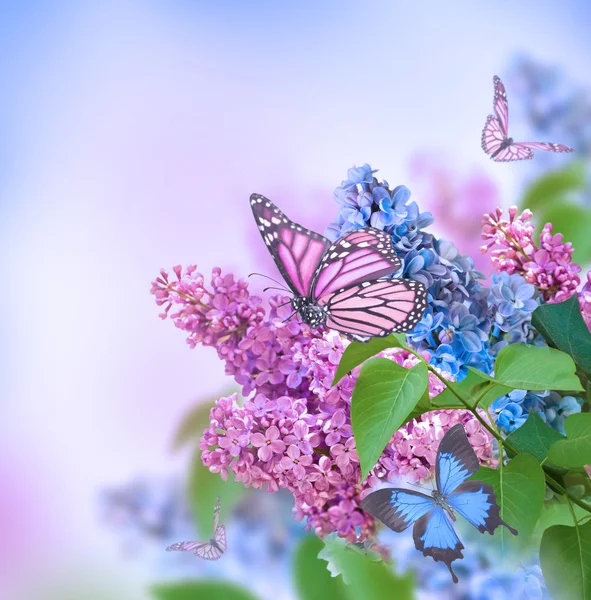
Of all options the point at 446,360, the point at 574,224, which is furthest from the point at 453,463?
the point at 574,224

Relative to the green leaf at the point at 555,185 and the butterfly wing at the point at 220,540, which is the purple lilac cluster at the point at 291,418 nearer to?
the butterfly wing at the point at 220,540

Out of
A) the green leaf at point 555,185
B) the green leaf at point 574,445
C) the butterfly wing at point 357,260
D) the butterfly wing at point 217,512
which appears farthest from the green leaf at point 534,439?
the green leaf at point 555,185

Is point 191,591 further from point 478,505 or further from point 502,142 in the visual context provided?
point 502,142

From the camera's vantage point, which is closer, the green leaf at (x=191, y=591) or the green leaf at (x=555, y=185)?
the green leaf at (x=191, y=591)

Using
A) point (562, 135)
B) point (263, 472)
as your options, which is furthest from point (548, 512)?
point (562, 135)

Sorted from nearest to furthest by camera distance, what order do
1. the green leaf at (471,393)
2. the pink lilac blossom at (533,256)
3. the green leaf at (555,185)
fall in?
the green leaf at (471,393) → the pink lilac blossom at (533,256) → the green leaf at (555,185)

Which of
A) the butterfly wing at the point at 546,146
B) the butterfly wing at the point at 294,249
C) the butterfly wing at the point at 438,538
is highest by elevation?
the butterfly wing at the point at 546,146

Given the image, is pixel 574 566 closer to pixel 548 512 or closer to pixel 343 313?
pixel 548 512
